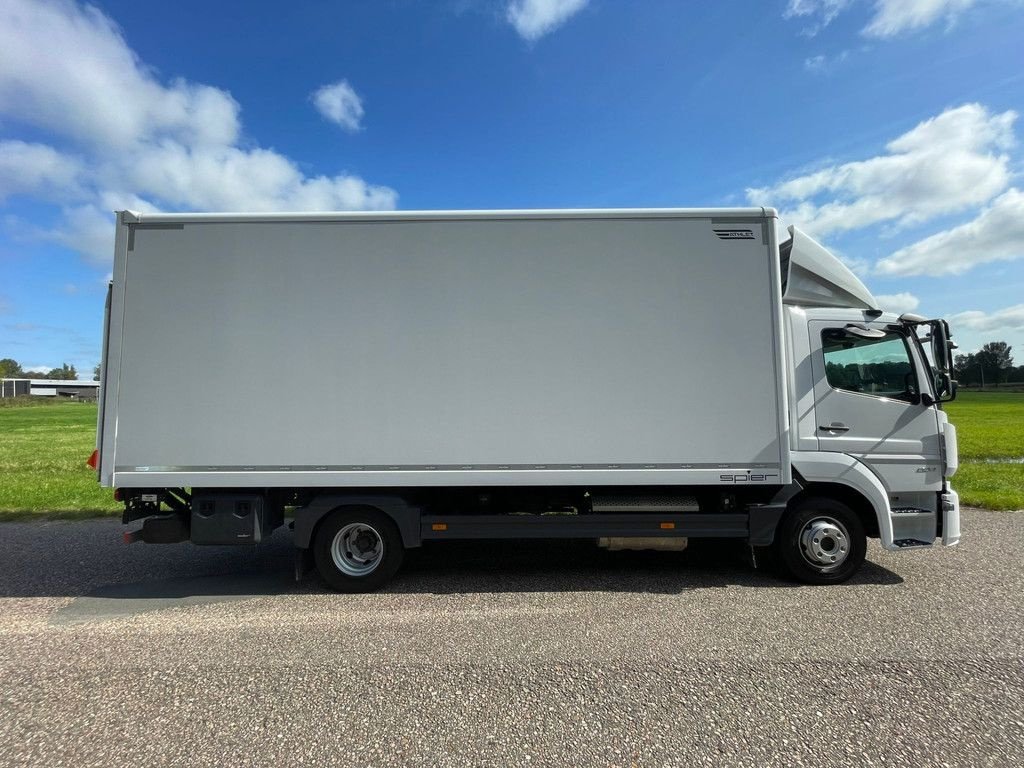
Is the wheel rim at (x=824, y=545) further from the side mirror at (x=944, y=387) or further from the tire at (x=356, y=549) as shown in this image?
the tire at (x=356, y=549)

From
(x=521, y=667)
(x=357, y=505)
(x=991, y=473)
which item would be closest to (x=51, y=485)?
(x=357, y=505)

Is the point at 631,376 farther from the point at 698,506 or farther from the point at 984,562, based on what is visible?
the point at 984,562

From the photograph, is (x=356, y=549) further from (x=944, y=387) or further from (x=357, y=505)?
(x=944, y=387)

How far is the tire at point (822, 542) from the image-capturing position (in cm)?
477

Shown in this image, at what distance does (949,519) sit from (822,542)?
1033mm

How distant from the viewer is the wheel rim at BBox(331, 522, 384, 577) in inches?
189

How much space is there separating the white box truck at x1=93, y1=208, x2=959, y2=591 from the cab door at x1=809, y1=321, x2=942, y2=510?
0.22 m

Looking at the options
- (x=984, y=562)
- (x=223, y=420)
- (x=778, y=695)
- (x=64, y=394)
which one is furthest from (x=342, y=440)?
(x=64, y=394)

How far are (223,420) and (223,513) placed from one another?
2.55 ft

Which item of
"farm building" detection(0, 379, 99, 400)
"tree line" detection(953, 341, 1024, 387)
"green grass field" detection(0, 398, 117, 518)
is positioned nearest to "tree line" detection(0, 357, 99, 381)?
"farm building" detection(0, 379, 99, 400)

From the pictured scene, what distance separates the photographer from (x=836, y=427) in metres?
4.82

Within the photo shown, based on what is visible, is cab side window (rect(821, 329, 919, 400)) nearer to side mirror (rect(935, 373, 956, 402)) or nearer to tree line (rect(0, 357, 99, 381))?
side mirror (rect(935, 373, 956, 402))

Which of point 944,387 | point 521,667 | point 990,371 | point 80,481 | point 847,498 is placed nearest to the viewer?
point 521,667

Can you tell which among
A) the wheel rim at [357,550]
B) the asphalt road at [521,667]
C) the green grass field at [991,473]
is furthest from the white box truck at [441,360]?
the green grass field at [991,473]
